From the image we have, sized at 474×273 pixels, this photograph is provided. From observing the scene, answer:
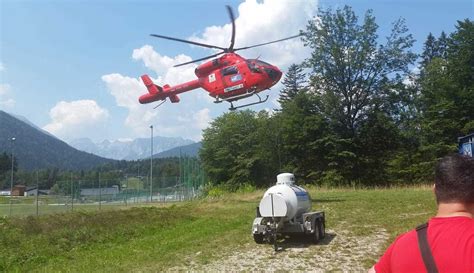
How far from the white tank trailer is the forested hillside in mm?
37473

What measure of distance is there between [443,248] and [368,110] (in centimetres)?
5445

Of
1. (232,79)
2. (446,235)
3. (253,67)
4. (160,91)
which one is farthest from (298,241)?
(160,91)

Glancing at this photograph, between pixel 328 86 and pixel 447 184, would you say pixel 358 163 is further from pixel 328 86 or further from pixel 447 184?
pixel 447 184

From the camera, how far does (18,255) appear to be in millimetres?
12688

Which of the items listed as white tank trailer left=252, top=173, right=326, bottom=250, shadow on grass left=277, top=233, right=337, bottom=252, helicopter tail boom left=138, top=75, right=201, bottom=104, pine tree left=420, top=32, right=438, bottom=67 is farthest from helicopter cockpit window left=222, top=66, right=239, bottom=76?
pine tree left=420, top=32, right=438, bottom=67

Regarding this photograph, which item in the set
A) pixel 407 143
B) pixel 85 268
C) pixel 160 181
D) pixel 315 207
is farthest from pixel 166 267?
pixel 407 143

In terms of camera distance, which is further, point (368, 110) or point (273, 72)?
point (368, 110)

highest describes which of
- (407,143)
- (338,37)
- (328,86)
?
(338,37)

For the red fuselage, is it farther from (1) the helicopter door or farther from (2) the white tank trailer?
A: (2) the white tank trailer

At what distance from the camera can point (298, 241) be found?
1320 centimetres

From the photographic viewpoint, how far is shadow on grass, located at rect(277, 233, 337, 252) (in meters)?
12.6

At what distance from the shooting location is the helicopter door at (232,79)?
91.9ft

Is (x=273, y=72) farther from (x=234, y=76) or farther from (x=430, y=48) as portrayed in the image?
(x=430, y=48)

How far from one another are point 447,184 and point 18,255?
12240mm
